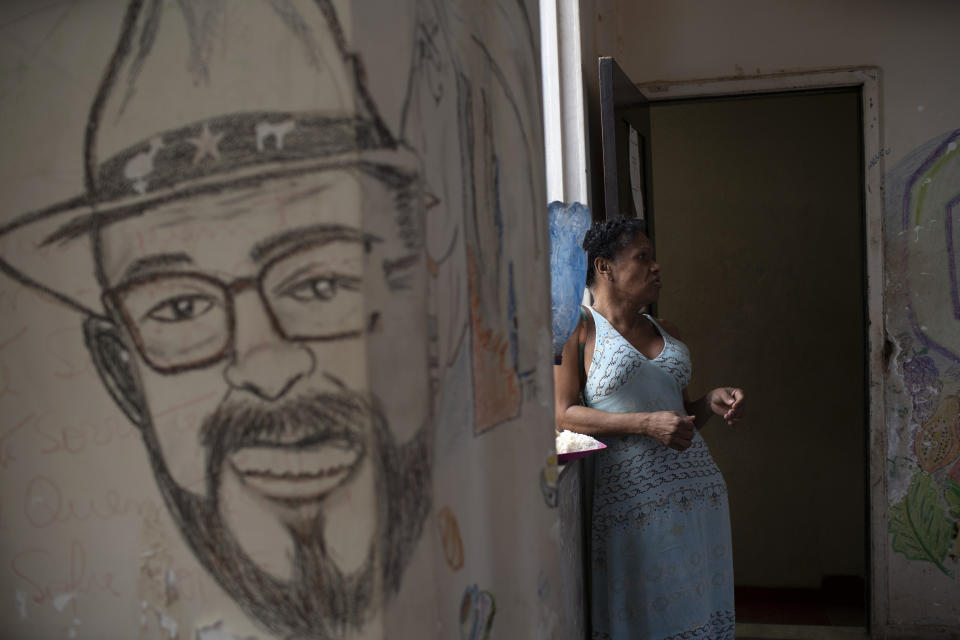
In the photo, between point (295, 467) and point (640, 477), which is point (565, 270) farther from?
point (295, 467)

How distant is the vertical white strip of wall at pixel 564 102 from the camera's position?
271 centimetres

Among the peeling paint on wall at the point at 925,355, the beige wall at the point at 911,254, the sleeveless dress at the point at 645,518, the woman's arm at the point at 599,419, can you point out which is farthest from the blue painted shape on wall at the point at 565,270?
the peeling paint on wall at the point at 925,355

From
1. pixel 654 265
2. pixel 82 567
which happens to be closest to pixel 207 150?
pixel 82 567

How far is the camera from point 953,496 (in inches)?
136

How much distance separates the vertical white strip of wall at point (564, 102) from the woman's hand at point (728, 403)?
2.42 feet

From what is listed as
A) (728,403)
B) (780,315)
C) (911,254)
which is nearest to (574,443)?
(728,403)

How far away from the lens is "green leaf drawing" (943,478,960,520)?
11.3 ft

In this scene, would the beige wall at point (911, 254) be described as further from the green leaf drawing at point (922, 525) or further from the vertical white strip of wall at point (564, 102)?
the vertical white strip of wall at point (564, 102)

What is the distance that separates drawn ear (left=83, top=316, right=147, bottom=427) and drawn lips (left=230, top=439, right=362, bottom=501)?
129 mm

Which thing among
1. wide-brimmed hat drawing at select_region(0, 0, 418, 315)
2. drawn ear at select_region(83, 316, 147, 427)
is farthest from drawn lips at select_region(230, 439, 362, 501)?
wide-brimmed hat drawing at select_region(0, 0, 418, 315)

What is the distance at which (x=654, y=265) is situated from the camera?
8.37 ft

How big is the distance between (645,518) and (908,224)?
1.93 m

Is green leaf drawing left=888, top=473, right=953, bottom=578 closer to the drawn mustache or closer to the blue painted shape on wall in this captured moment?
the blue painted shape on wall

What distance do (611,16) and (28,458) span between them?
10.3 feet
